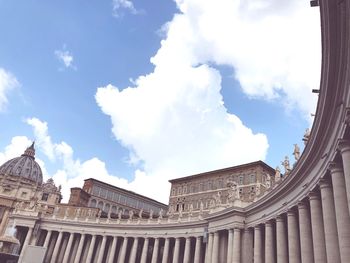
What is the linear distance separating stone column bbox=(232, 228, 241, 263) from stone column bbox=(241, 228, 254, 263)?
607mm

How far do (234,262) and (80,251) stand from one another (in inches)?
1647

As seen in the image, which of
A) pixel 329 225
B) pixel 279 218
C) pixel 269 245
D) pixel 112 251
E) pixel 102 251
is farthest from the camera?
pixel 102 251

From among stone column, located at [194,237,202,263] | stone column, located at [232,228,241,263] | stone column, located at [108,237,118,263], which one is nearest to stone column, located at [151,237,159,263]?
stone column, located at [194,237,202,263]

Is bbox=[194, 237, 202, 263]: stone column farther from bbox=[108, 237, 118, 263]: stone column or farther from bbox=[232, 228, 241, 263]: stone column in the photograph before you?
bbox=[108, 237, 118, 263]: stone column

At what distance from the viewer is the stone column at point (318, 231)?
75.2 feet

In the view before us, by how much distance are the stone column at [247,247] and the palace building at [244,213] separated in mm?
120

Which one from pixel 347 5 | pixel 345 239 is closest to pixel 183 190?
pixel 345 239

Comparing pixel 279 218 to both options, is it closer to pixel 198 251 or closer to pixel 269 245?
pixel 269 245

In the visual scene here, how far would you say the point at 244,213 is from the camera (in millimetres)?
42781

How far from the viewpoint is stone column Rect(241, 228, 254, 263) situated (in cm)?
4062

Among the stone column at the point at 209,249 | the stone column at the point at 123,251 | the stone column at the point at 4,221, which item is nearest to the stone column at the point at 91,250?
the stone column at the point at 123,251

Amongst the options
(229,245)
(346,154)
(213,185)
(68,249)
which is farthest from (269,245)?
(68,249)

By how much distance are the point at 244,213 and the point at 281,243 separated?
37.3 ft

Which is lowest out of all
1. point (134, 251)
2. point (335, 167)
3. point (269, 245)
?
point (269, 245)
